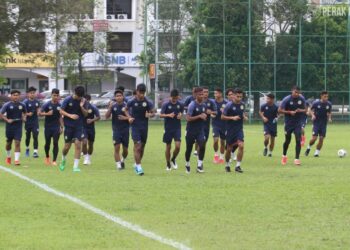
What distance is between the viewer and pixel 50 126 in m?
23.0

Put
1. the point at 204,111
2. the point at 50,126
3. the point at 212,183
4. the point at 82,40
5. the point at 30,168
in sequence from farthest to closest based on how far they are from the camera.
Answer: the point at 82,40
the point at 50,126
the point at 30,168
the point at 204,111
the point at 212,183

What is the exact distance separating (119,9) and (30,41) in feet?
88.7

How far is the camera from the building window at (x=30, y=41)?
176ft

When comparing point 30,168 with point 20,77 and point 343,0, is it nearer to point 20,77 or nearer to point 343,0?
point 343,0

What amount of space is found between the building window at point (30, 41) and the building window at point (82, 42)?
7.36 m

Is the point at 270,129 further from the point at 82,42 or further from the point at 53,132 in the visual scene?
the point at 82,42

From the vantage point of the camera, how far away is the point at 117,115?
21.5m

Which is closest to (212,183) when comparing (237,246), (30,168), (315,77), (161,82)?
(30,168)

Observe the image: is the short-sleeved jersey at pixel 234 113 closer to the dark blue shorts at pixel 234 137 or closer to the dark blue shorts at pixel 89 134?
the dark blue shorts at pixel 234 137

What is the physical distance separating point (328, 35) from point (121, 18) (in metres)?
29.9

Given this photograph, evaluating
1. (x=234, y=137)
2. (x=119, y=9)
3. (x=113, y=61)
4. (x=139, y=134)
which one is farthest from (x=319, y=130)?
(x=119, y=9)

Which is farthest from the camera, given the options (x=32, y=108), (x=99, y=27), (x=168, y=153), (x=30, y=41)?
(x=99, y=27)

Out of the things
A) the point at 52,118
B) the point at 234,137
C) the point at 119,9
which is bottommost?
the point at 234,137

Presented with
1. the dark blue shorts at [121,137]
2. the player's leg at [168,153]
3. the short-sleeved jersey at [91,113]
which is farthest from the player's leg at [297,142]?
the short-sleeved jersey at [91,113]
